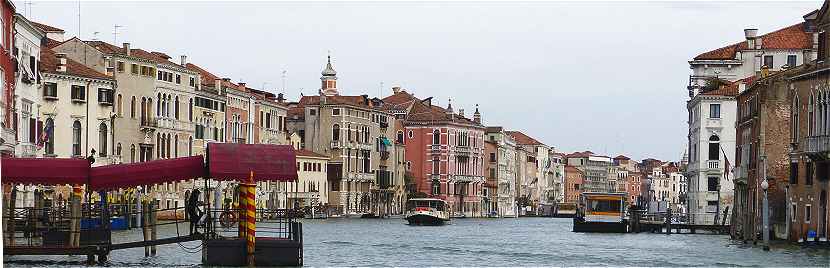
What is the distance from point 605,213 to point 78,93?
2200cm

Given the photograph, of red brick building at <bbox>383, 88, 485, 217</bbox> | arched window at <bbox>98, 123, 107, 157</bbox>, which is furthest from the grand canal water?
red brick building at <bbox>383, 88, 485, 217</bbox>

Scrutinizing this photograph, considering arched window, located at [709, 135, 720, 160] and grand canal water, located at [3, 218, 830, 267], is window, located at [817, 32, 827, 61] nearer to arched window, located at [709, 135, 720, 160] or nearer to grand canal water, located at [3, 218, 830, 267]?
grand canal water, located at [3, 218, 830, 267]

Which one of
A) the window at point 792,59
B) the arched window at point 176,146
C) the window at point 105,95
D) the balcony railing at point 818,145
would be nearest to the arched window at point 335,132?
the arched window at point 176,146

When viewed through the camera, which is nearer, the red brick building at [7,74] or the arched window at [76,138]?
the red brick building at [7,74]

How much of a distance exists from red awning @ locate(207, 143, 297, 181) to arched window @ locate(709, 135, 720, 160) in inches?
2029

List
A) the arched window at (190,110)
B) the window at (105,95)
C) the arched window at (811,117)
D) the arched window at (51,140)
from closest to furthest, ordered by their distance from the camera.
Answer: the arched window at (811,117)
the arched window at (51,140)
the window at (105,95)
the arched window at (190,110)

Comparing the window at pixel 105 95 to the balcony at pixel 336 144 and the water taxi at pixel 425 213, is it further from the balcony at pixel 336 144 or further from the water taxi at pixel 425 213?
the balcony at pixel 336 144

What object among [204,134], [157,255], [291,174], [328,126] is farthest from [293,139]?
[291,174]

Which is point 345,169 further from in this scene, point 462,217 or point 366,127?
point 462,217

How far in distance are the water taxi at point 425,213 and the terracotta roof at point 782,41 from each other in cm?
1554

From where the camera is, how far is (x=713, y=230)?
68.5 metres

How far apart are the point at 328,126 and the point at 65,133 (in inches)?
1672

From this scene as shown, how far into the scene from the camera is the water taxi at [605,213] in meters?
67.8

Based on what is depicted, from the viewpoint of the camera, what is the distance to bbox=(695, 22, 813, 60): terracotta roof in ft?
256
